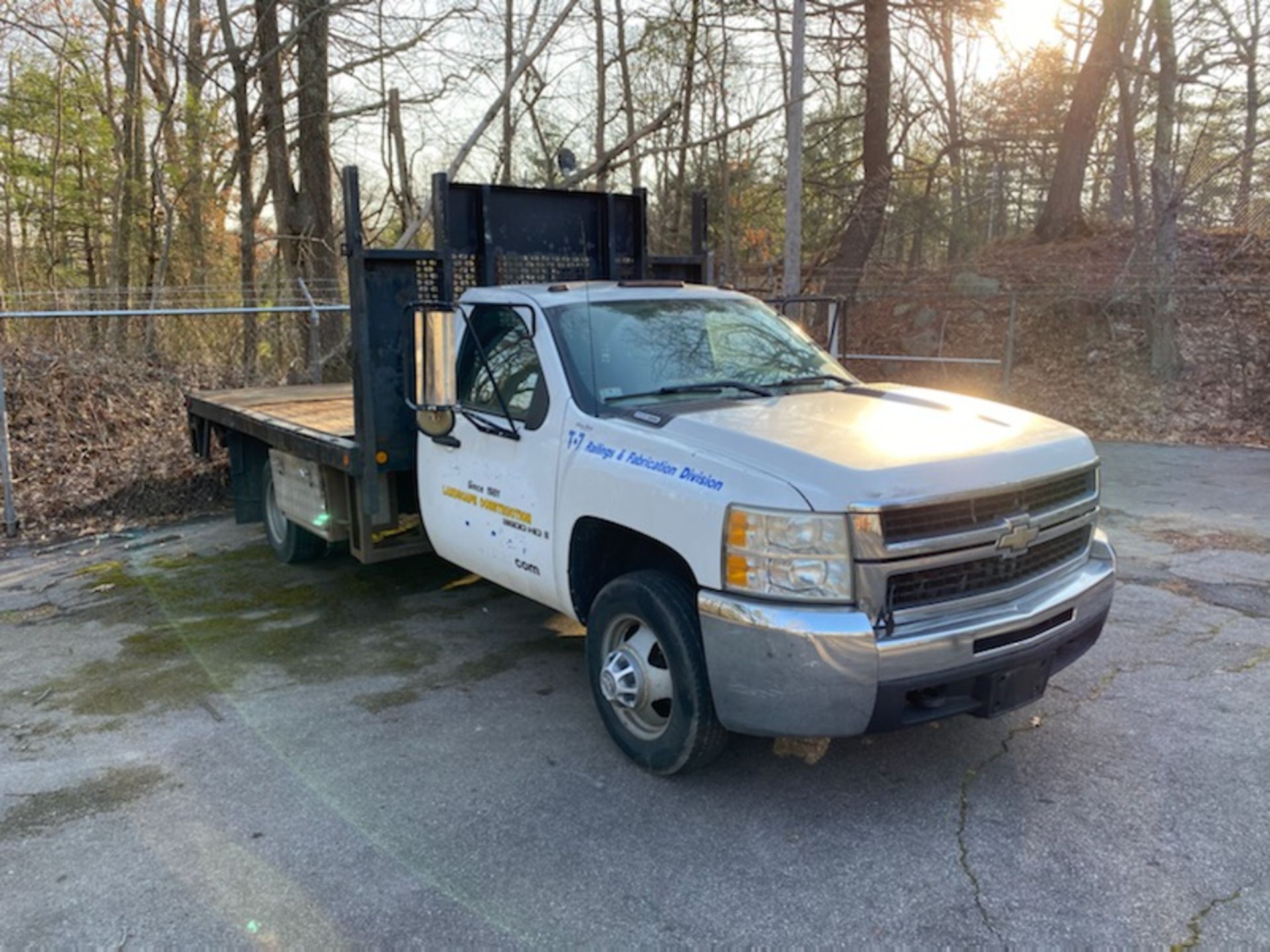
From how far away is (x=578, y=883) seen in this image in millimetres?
2984

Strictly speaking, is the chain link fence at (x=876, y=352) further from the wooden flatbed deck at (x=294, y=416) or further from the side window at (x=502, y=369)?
the side window at (x=502, y=369)

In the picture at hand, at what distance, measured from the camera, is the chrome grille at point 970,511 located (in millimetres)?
3055

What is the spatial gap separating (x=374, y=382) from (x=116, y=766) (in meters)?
2.28

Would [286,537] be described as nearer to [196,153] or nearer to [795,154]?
[795,154]

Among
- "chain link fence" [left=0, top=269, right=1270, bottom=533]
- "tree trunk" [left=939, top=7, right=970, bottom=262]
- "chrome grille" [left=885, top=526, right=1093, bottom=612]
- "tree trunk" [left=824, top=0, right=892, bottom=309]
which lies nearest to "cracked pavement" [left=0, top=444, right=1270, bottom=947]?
"chrome grille" [left=885, top=526, right=1093, bottom=612]

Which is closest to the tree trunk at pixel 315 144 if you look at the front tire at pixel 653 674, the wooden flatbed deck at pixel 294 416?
the wooden flatbed deck at pixel 294 416

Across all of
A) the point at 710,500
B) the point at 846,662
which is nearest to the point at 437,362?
the point at 710,500

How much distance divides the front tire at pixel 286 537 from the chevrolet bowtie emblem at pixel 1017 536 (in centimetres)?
477

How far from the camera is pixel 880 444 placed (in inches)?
132

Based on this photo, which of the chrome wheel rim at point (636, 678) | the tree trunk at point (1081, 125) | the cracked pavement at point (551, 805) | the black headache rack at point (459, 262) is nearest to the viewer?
the cracked pavement at point (551, 805)

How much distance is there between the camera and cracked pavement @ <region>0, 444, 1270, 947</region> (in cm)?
282

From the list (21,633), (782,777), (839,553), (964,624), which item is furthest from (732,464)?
(21,633)

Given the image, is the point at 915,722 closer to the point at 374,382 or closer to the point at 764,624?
the point at 764,624

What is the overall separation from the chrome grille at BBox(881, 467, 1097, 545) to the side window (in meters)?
1.72
